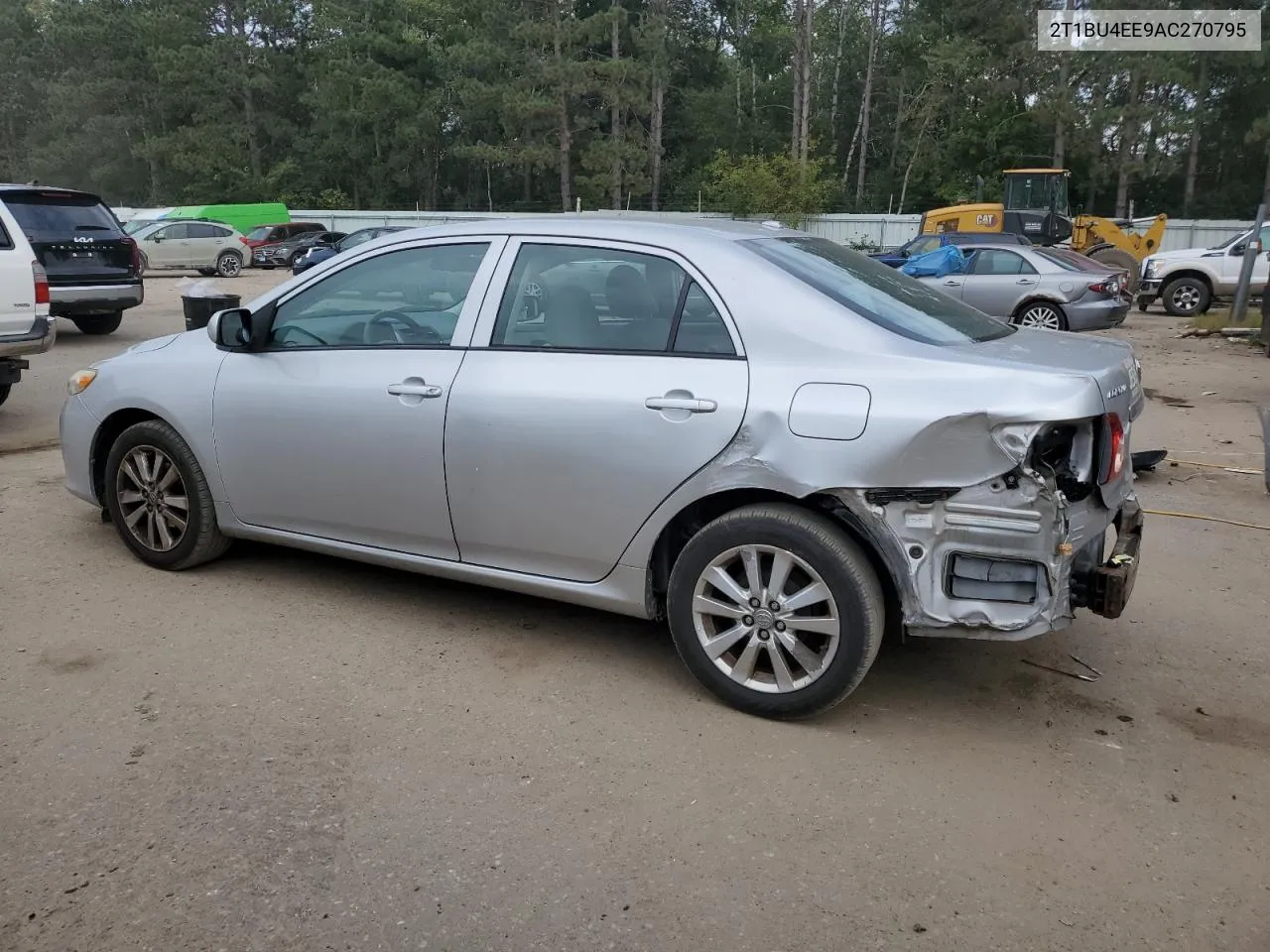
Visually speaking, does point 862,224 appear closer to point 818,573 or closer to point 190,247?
point 190,247

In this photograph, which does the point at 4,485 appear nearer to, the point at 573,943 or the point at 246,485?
the point at 246,485

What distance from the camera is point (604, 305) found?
386cm

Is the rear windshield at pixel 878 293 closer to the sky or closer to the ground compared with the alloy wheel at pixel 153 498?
closer to the sky

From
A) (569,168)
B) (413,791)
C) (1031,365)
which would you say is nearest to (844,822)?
(413,791)

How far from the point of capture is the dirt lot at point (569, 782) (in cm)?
258

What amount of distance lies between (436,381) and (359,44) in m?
55.4

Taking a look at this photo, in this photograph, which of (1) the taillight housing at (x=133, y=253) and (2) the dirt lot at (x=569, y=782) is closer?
(2) the dirt lot at (x=569, y=782)

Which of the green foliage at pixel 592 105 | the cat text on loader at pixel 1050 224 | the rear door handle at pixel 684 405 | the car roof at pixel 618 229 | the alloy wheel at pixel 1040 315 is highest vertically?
the green foliage at pixel 592 105

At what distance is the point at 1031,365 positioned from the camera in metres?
3.27

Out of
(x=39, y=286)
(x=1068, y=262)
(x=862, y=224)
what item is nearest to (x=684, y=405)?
(x=39, y=286)

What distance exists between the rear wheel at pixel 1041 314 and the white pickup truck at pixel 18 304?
12.2 meters

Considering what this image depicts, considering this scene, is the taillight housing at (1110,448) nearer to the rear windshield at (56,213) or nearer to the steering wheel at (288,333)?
the steering wheel at (288,333)

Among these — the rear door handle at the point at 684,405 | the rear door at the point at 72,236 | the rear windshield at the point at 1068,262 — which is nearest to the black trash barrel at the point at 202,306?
the rear door at the point at 72,236

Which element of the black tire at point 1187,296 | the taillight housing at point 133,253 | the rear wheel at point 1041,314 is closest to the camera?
the taillight housing at point 133,253
